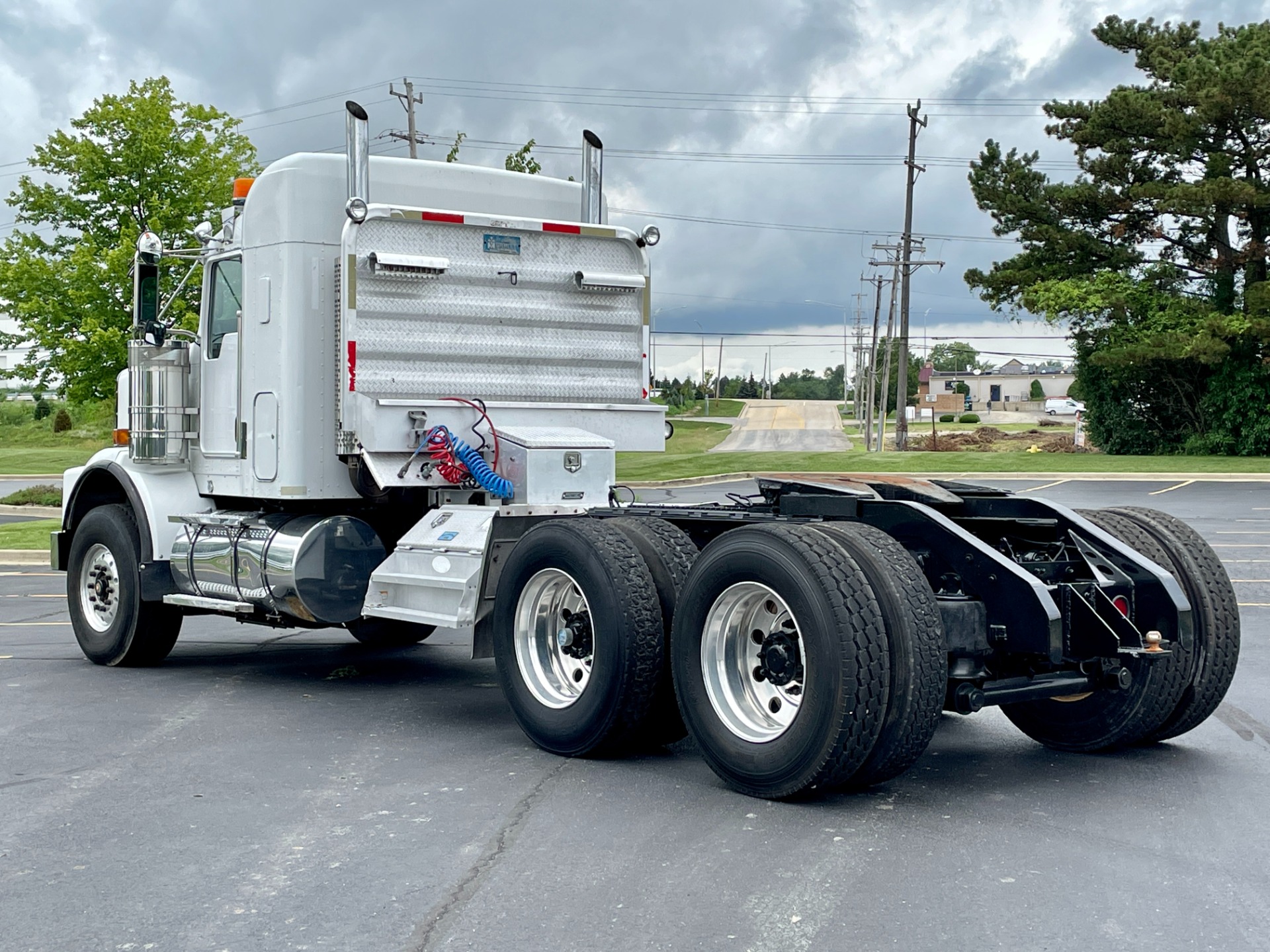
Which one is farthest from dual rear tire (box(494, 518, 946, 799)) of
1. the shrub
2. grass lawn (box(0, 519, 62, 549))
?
the shrub

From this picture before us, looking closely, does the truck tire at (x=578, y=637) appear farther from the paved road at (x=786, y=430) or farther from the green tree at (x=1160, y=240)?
the paved road at (x=786, y=430)

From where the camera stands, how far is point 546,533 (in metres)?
6.91

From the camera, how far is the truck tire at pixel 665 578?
21.4ft

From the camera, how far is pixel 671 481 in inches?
1358

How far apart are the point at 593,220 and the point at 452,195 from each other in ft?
3.53

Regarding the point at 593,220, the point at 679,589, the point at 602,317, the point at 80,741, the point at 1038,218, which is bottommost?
the point at 80,741

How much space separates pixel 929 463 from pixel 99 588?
103 feet

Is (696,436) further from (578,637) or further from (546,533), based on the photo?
(578,637)

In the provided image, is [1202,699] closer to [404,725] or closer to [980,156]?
[404,725]

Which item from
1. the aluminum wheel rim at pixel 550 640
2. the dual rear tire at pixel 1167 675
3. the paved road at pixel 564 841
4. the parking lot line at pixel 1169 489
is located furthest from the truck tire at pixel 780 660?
the parking lot line at pixel 1169 489

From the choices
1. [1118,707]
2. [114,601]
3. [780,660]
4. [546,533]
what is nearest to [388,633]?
[114,601]

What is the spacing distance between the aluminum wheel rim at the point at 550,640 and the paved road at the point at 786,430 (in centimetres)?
4719

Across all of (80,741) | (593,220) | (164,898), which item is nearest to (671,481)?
(593,220)

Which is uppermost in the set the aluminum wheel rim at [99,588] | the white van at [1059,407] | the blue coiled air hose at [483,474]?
the white van at [1059,407]
